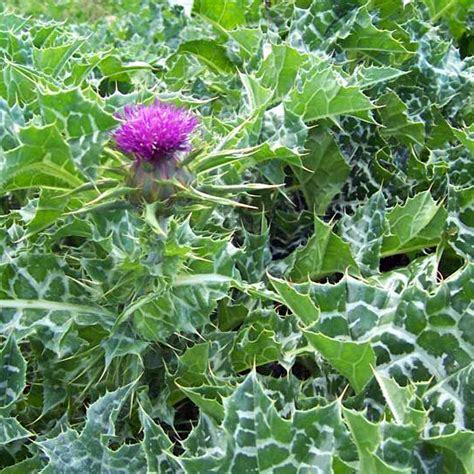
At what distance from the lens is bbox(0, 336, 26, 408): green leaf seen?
171 cm

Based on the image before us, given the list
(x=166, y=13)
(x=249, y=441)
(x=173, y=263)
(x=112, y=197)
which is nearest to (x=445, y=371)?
(x=249, y=441)

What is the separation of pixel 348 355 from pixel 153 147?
0.54 meters

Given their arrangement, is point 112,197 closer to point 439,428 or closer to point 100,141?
point 100,141

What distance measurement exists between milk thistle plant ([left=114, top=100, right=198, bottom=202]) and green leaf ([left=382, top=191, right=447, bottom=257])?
72cm

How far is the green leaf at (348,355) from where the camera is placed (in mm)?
1484

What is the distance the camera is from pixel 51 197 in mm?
1569

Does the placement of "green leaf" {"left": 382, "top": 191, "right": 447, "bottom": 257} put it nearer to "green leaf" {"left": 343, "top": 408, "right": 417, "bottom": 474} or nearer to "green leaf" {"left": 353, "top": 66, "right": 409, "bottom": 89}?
"green leaf" {"left": 353, "top": 66, "right": 409, "bottom": 89}

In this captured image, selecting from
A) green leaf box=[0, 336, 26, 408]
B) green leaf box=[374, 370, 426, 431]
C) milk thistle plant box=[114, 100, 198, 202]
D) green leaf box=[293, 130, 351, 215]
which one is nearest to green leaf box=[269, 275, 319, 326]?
green leaf box=[374, 370, 426, 431]

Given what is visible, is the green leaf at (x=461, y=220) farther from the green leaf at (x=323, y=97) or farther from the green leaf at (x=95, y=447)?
the green leaf at (x=95, y=447)

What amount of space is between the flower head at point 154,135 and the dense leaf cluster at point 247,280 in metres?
0.04

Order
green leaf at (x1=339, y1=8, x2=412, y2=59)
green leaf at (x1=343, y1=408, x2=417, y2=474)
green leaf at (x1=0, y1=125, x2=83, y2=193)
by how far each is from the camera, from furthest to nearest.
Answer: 1. green leaf at (x1=339, y1=8, x2=412, y2=59)
2. green leaf at (x1=0, y1=125, x2=83, y2=193)
3. green leaf at (x1=343, y1=408, x2=417, y2=474)

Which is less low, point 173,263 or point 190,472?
point 173,263

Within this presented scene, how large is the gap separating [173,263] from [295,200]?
3.14 feet

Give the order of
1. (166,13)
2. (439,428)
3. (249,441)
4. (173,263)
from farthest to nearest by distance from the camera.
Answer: (166,13), (173,263), (439,428), (249,441)
